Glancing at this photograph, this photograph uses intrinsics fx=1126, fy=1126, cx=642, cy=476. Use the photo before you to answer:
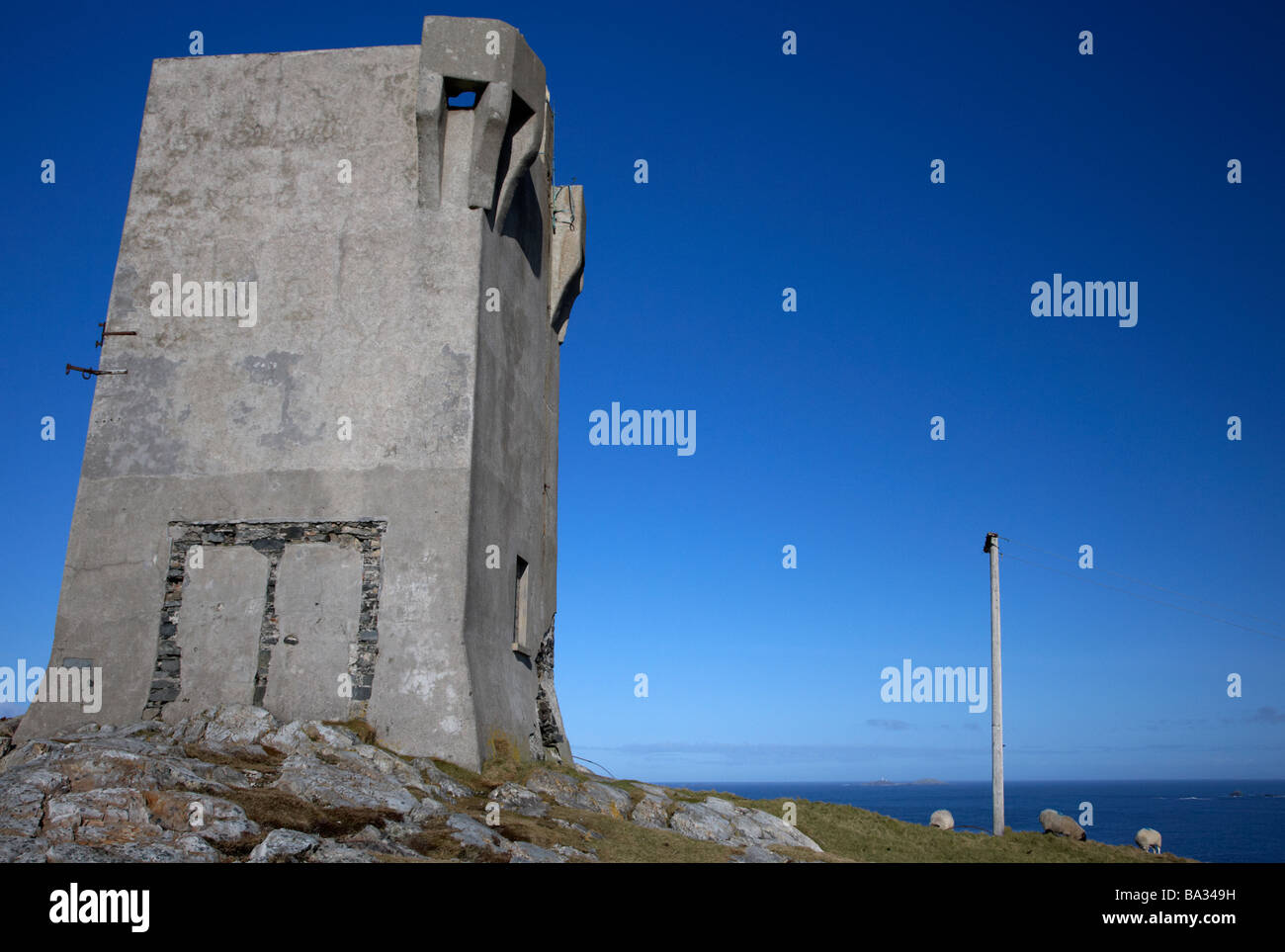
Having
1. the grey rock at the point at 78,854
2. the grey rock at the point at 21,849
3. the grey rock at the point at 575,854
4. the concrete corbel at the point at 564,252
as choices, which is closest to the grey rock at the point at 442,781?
the grey rock at the point at 575,854

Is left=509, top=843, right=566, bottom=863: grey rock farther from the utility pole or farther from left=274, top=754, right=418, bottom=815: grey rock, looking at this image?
the utility pole

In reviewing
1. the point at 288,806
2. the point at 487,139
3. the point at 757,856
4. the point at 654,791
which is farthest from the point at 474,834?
the point at 487,139

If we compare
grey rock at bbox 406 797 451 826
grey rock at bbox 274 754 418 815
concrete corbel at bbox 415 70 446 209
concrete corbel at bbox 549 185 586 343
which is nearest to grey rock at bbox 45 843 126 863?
grey rock at bbox 274 754 418 815

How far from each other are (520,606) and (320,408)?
17.7ft

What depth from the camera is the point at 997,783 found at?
23.6 meters

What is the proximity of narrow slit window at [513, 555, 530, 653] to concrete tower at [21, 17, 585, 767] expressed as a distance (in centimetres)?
6

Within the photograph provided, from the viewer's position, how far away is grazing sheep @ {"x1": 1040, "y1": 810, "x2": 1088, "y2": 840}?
26191mm

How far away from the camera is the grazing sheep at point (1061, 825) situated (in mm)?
26191

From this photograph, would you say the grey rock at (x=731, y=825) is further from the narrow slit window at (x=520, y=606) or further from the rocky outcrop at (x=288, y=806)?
the narrow slit window at (x=520, y=606)

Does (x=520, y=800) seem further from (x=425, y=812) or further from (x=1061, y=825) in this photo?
(x=1061, y=825)

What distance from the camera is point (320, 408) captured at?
1870 cm
